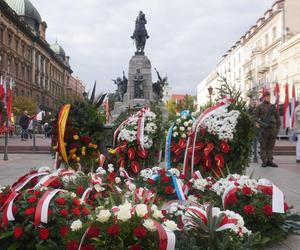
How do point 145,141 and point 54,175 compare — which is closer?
point 54,175

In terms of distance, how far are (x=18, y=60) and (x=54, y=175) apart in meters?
59.5

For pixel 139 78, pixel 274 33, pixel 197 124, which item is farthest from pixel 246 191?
pixel 274 33

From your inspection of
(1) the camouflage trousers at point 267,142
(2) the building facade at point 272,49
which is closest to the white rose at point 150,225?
(1) the camouflage trousers at point 267,142

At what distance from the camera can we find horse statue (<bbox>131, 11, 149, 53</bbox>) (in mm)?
25219

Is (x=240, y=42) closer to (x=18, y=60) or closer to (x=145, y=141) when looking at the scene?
(x=18, y=60)

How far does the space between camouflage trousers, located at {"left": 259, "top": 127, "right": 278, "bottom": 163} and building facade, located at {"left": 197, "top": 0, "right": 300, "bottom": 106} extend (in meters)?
29.6

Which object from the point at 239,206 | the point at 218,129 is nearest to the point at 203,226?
the point at 239,206

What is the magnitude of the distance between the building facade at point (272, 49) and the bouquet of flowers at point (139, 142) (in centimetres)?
3440

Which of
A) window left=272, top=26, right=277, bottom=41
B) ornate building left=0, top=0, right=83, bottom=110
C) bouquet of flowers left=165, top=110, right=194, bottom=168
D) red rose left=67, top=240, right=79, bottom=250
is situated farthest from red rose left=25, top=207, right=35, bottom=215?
window left=272, top=26, right=277, bottom=41

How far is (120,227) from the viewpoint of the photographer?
9.87ft

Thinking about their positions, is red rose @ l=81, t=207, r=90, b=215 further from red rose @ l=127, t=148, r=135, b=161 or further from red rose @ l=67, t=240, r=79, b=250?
red rose @ l=127, t=148, r=135, b=161

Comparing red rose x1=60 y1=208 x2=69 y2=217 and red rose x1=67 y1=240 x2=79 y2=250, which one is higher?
red rose x1=60 y1=208 x2=69 y2=217

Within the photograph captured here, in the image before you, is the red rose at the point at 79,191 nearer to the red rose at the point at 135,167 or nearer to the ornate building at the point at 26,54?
the red rose at the point at 135,167

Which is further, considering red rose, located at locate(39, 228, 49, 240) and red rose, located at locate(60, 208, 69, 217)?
red rose, located at locate(60, 208, 69, 217)
